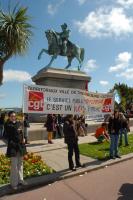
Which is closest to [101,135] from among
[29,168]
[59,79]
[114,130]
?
[114,130]

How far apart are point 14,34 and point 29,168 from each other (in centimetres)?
472

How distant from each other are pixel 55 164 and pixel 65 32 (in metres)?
17.9

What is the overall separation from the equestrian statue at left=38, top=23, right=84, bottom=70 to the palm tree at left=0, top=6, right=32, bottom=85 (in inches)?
543

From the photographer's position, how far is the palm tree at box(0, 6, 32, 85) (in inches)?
477

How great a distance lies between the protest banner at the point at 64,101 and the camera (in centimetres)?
1021

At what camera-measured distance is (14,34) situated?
12.1m

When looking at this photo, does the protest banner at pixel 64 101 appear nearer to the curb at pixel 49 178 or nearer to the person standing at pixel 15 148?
the person standing at pixel 15 148

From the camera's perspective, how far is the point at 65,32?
27531 millimetres

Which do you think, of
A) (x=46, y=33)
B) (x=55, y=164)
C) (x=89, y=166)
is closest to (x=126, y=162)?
(x=89, y=166)

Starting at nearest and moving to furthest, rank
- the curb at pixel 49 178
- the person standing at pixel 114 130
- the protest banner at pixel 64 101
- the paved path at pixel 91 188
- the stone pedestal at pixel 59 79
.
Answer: the paved path at pixel 91 188 < the curb at pixel 49 178 < the protest banner at pixel 64 101 < the person standing at pixel 114 130 < the stone pedestal at pixel 59 79

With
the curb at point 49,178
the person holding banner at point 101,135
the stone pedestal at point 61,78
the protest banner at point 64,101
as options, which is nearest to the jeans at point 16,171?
the curb at point 49,178

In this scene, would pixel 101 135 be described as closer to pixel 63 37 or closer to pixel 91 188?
pixel 91 188

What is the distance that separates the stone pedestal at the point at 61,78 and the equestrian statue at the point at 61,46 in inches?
33.4

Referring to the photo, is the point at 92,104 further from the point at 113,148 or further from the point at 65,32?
the point at 65,32
